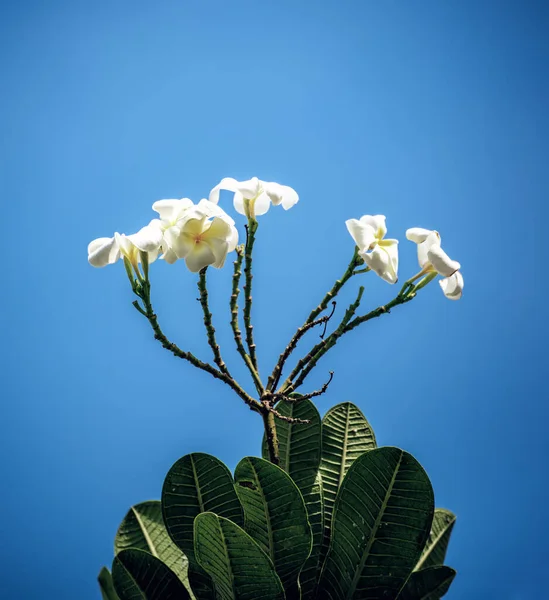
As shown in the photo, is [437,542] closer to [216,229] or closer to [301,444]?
Result: [301,444]

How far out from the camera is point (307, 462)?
75cm

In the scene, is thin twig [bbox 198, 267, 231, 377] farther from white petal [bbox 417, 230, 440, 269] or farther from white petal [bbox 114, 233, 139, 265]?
white petal [bbox 417, 230, 440, 269]

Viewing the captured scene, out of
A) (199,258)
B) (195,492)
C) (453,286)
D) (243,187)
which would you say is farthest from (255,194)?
(195,492)

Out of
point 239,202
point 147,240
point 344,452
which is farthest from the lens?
point 344,452

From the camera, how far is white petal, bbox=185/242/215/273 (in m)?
0.58

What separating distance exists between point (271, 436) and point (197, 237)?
262 mm

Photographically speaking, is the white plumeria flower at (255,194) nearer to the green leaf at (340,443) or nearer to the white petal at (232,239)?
the white petal at (232,239)

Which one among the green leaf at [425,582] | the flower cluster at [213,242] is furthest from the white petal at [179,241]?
the green leaf at [425,582]

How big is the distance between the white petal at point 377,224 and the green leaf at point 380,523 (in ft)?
0.77

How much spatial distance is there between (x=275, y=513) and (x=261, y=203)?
352 mm

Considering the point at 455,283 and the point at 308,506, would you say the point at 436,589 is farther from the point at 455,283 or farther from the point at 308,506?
the point at 455,283

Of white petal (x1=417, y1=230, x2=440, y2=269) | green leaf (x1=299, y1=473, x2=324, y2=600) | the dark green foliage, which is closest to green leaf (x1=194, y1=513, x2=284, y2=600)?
the dark green foliage

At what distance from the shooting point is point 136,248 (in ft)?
2.02

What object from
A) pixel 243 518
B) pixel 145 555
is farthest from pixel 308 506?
pixel 145 555
